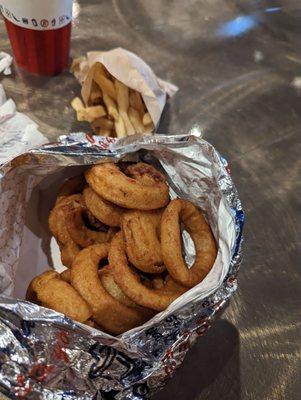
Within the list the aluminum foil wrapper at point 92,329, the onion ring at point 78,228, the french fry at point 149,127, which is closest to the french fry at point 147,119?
the french fry at point 149,127

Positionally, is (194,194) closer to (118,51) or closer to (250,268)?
(250,268)

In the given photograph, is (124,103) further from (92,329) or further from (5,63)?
(92,329)

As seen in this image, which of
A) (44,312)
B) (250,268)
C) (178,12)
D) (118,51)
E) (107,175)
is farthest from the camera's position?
(178,12)

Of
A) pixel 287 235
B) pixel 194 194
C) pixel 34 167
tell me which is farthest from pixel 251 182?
pixel 34 167

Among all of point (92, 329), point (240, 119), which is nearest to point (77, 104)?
point (240, 119)

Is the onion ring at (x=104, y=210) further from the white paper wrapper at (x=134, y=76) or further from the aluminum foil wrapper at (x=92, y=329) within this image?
the white paper wrapper at (x=134, y=76)

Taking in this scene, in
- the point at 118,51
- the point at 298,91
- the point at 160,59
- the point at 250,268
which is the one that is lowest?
the point at 250,268

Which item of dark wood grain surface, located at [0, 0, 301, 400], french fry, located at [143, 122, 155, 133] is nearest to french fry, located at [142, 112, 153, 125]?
french fry, located at [143, 122, 155, 133]
